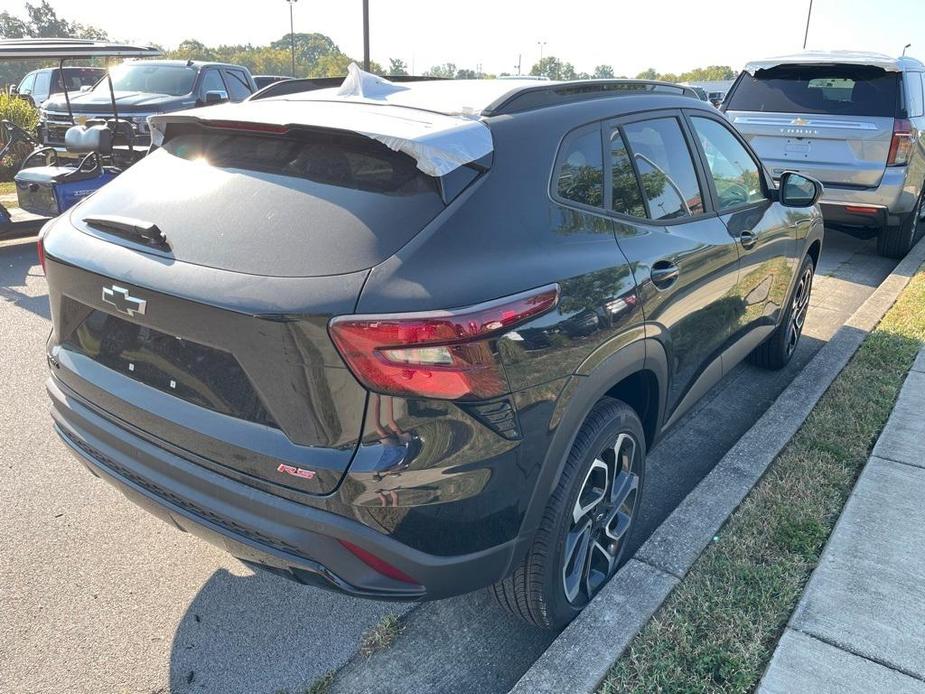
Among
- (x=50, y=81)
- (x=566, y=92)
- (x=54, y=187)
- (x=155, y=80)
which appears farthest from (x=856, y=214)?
(x=50, y=81)

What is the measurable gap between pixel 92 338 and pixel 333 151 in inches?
40.3

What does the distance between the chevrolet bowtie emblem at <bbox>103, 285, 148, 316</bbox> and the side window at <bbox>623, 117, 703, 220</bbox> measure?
1841mm

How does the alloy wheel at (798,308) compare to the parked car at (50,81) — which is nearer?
the alloy wheel at (798,308)

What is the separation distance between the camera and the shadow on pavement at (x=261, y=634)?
2463mm

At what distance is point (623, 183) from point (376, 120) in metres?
0.99

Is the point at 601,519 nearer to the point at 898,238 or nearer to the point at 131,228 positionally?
the point at 131,228

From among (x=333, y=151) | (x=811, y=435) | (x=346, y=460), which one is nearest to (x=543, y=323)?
(x=346, y=460)

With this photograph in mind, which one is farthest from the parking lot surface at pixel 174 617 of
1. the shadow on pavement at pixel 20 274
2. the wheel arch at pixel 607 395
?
the shadow on pavement at pixel 20 274

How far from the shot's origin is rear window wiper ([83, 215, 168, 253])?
7.25ft

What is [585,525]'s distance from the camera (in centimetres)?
261

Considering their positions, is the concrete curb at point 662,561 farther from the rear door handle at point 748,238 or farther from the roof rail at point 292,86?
the roof rail at point 292,86

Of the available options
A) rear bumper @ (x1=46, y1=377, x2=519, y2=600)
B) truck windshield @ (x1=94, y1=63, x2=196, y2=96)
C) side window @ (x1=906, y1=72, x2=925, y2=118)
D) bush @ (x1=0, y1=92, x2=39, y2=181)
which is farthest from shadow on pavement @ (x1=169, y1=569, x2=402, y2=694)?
bush @ (x1=0, y1=92, x2=39, y2=181)

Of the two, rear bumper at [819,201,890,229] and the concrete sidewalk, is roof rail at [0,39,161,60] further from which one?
rear bumper at [819,201,890,229]

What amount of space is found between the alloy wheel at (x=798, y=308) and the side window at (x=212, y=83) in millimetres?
9854
